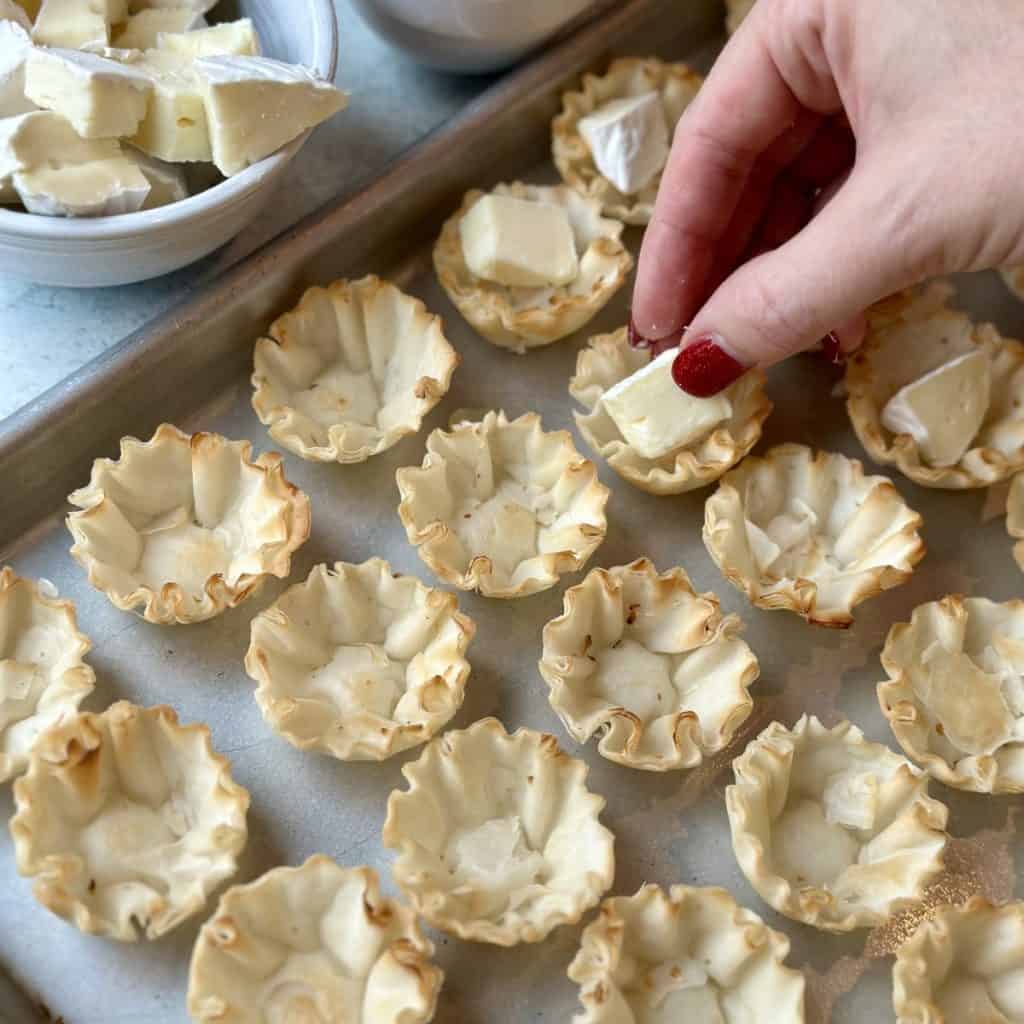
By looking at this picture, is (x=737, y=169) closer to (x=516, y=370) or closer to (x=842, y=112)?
(x=842, y=112)

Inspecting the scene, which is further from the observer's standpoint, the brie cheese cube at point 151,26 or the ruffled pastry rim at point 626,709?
the brie cheese cube at point 151,26

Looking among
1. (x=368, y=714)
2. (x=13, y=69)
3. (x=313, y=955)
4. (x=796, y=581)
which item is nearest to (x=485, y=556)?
(x=368, y=714)

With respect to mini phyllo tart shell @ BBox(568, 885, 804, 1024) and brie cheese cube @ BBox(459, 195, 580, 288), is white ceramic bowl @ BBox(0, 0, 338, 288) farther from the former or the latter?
mini phyllo tart shell @ BBox(568, 885, 804, 1024)

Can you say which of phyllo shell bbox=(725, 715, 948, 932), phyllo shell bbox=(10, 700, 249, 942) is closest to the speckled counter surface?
phyllo shell bbox=(10, 700, 249, 942)

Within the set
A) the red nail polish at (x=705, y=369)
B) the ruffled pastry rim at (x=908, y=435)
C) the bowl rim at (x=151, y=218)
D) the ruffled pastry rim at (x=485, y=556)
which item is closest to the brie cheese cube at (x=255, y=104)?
the bowl rim at (x=151, y=218)

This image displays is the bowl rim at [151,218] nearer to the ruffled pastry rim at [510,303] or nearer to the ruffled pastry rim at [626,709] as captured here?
the ruffled pastry rim at [510,303]
